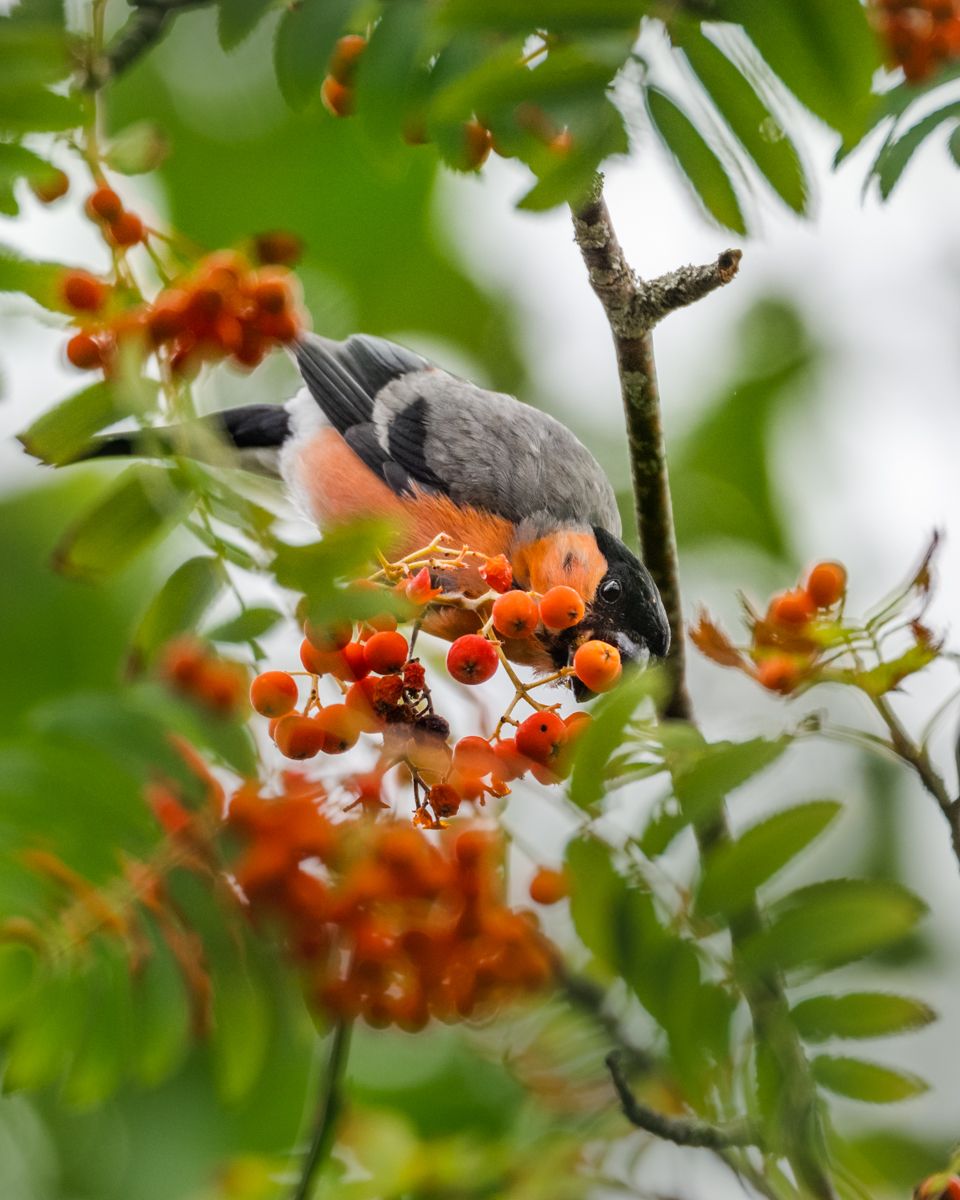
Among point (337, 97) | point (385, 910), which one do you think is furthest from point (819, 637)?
point (337, 97)

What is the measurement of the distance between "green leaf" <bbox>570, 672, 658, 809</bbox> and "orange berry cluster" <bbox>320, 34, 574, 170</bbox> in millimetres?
660

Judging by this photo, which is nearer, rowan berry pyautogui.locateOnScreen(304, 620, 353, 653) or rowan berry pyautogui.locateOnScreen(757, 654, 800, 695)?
rowan berry pyautogui.locateOnScreen(304, 620, 353, 653)

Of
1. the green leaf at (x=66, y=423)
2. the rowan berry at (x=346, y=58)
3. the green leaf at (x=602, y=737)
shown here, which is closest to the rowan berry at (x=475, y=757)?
the green leaf at (x=602, y=737)

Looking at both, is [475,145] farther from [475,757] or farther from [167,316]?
[475,757]

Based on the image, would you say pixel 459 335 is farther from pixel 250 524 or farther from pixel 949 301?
pixel 250 524

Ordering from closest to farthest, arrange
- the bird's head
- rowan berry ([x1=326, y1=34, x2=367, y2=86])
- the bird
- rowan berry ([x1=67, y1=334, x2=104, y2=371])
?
rowan berry ([x1=67, y1=334, x2=104, y2=371]), rowan berry ([x1=326, y1=34, x2=367, y2=86]), the bird's head, the bird

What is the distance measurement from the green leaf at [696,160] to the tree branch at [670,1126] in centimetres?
113

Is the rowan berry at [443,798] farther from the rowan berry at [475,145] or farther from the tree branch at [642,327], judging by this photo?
the rowan berry at [475,145]

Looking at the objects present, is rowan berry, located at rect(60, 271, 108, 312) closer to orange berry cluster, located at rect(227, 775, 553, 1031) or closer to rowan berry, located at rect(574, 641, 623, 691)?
orange berry cluster, located at rect(227, 775, 553, 1031)

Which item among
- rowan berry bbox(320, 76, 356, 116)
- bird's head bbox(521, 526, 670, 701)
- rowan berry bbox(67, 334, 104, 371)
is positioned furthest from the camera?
bird's head bbox(521, 526, 670, 701)

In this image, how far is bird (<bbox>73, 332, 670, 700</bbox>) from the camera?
10.8ft

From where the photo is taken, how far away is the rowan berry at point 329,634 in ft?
5.61

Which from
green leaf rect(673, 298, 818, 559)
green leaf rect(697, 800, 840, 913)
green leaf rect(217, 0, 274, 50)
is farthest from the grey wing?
green leaf rect(697, 800, 840, 913)

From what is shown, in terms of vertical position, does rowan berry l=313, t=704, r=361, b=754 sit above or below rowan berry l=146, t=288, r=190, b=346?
below
